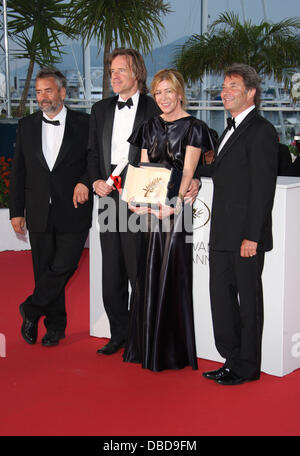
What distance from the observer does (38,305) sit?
3926 mm

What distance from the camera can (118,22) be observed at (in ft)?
30.4

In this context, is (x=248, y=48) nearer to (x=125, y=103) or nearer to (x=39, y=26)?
(x=39, y=26)

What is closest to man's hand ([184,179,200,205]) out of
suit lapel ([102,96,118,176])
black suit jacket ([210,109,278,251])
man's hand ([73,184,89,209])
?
black suit jacket ([210,109,278,251])

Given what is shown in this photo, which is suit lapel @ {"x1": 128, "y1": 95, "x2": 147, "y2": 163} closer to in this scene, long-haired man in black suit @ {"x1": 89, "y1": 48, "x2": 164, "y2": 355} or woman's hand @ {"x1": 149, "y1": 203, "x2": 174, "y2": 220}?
long-haired man in black suit @ {"x1": 89, "y1": 48, "x2": 164, "y2": 355}

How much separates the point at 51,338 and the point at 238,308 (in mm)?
1251

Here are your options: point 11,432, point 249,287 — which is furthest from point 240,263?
point 11,432

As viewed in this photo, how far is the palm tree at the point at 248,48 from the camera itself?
10539 millimetres

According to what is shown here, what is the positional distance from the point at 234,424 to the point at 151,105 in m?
1.75

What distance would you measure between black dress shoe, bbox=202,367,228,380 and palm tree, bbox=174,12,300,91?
791 cm

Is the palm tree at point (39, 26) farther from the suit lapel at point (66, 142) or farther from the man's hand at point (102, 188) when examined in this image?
the man's hand at point (102, 188)

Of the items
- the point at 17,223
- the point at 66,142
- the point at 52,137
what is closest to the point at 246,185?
the point at 66,142

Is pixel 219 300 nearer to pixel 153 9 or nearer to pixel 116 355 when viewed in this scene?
pixel 116 355

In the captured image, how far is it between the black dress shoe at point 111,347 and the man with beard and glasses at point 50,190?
13.6 inches

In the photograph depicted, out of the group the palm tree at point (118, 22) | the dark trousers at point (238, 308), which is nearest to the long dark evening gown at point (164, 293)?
the dark trousers at point (238, 308)
